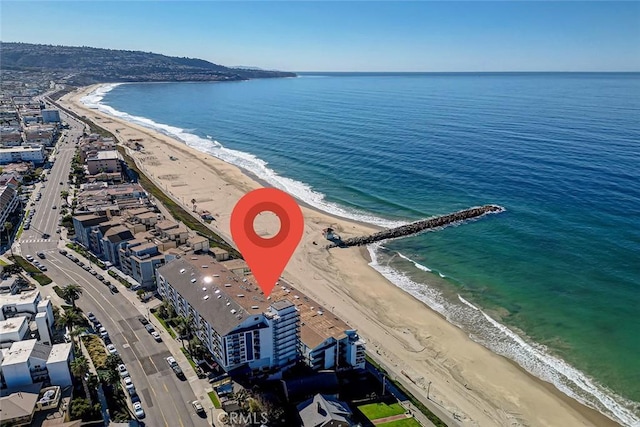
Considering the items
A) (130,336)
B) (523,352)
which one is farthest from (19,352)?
(523,352)

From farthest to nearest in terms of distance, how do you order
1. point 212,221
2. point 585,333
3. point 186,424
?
point 212,221, point 585,333, point 186,424

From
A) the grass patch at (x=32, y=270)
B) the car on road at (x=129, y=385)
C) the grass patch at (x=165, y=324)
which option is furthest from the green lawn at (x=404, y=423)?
the grass patch at (x=32, y=270)

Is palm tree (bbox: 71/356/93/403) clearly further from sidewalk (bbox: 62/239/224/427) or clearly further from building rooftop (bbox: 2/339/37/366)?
sidewalk (bbox: 62/239/224/427)

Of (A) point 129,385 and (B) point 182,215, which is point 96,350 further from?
(B) point 182,215

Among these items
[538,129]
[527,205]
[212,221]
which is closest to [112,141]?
[212,221]

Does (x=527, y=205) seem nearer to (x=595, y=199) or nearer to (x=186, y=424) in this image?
(x=595, y=199)

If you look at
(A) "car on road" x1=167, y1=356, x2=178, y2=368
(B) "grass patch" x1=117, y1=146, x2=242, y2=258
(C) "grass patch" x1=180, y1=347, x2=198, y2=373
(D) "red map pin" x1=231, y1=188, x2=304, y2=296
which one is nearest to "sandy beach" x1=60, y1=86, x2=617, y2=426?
(B) "grass patch" x1=117, y1=146, x2=242, y2=258

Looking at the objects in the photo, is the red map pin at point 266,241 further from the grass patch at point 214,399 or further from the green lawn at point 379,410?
the green lawn at point 379,410
